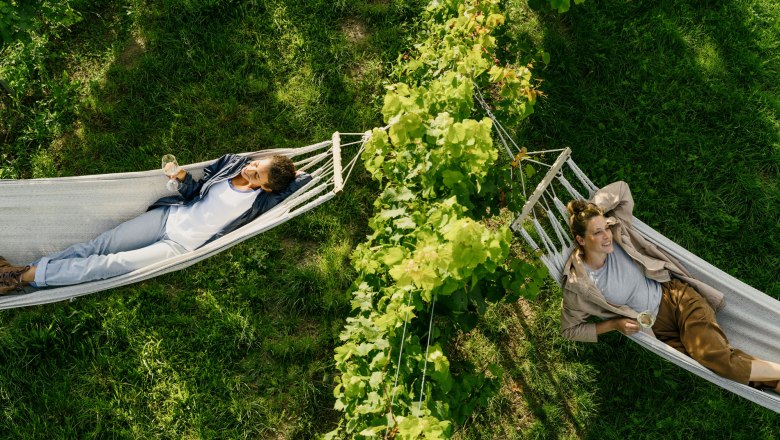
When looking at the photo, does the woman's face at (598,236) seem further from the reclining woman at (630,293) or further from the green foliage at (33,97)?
the green foliage at (33,97)

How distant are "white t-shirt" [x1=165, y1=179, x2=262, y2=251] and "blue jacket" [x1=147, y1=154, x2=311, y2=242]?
0.09ft

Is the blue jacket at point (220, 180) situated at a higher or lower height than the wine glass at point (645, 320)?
higher

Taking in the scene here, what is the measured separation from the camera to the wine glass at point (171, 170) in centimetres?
314

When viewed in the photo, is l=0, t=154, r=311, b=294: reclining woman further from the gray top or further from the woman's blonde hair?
the gray top

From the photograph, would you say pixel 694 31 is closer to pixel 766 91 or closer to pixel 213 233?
pixel 766 91

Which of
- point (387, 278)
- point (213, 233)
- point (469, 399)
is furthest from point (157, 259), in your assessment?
point (469, 399)

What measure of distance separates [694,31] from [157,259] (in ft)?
12.3

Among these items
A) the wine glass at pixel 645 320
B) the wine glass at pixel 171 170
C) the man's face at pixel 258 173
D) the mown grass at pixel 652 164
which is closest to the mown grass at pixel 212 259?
the man's face at pixel 258 173

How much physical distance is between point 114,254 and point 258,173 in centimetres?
87

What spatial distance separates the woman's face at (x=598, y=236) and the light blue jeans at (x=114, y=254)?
2.18m

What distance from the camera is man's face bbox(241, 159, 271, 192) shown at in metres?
3.20

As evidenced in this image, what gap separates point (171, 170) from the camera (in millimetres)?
3158

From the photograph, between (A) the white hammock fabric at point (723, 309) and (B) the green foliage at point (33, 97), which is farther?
(B) the green foliage at point (33, 97)

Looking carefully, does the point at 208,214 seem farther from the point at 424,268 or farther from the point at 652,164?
the point at 652,164
